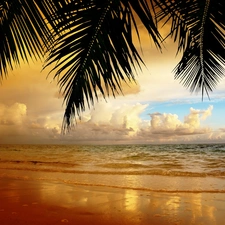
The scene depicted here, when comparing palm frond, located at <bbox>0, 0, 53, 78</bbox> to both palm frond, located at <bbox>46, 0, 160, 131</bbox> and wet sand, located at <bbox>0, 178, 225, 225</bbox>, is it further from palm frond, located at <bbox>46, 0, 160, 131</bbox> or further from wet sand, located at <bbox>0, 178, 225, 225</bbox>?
wet sand, located at <bbox>0, 178, 225, 225</bbox>

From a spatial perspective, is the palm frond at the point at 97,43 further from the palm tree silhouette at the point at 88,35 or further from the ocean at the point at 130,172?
the ocean at the point at 130,172

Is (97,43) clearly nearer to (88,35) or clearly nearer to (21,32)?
(88,35)

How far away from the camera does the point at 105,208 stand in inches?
148

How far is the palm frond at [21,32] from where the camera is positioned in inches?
46.8

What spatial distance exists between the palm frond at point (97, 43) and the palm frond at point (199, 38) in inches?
6.5

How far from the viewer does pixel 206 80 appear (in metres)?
1.94

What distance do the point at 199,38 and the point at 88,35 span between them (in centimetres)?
77

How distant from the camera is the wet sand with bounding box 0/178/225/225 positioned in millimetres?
3189

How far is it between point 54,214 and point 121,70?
2510mm

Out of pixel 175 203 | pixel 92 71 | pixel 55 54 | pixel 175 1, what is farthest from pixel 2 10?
pixel 175 203

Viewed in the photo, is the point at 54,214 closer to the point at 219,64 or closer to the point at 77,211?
the point at 77,211

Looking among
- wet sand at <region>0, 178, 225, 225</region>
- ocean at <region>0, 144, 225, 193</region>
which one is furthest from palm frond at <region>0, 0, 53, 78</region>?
ocean at <region>0, 144, 225, 193</region>

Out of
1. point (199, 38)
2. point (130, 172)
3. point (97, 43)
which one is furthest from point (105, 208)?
point (130, 172)

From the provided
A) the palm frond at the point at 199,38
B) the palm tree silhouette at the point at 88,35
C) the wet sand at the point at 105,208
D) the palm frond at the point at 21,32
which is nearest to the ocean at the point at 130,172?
the wet sand at the point at 105,208
